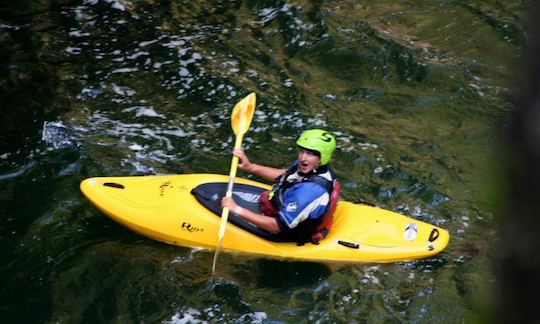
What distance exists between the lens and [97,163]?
6.50 metres


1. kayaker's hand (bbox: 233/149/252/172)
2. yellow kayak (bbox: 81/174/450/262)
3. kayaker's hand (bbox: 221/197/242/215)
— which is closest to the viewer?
kayaker's hand (bbox: 221/197/242/215)

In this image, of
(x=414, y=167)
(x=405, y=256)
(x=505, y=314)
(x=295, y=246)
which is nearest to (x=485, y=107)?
(x=414, y=167)

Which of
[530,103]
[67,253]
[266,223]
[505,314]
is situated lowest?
[67,253]

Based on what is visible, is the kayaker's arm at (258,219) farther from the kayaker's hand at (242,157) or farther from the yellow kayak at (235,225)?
the kayaker's hand at (242,157)

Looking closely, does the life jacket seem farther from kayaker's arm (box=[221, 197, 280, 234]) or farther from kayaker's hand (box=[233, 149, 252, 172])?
kayaker's hand (box=[233, 149, 252, 172])

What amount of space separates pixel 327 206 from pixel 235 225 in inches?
27.2

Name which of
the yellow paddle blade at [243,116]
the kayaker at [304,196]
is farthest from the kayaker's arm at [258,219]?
the yellow paddle blade at [243,116]

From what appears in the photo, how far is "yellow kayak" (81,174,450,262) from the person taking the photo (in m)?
5.17

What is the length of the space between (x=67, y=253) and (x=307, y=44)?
173 inches

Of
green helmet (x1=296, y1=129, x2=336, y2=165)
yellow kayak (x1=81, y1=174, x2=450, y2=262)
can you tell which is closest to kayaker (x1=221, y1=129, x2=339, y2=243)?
green helmet (x1=296, y1=129, x2=336, y2=165)

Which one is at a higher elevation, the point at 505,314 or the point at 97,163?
the point at 505,314

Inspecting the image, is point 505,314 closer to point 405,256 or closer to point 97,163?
point 405,256

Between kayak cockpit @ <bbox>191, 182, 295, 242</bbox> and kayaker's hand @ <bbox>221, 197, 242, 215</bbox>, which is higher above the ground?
kayaker's hand @ <bbox>221, 197, 242, 215</bbox>

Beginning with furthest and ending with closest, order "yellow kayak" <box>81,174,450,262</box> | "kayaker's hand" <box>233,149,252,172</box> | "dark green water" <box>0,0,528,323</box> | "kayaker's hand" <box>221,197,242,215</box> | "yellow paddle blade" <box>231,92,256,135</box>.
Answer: "yellow paddle blade" <box>231,92,256,135</box> → "kayaker's hand" <box>233,149,252,172</box> → "yellow kayak" <box>81,174,450,262</box> → "dark green water" <box>0,0,528,323</box> → "kayaker's hand" <box>221,197,242,215</box>
